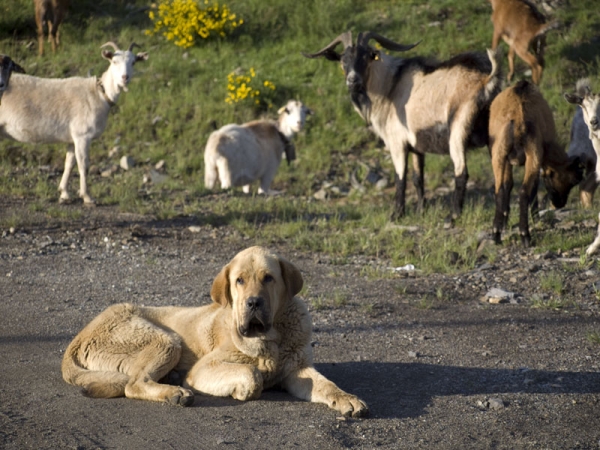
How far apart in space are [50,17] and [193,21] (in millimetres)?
3527

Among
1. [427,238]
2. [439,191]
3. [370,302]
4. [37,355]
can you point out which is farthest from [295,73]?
[37,355]

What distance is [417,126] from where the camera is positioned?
1221 centimetres

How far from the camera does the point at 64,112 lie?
13.3 metres

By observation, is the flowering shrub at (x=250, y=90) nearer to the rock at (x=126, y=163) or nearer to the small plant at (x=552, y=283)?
the rock at (x=126, y=163)

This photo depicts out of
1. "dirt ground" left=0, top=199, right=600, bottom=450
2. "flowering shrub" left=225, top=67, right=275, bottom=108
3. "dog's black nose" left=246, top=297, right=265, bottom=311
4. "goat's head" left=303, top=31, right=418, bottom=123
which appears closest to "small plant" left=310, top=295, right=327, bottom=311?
"dirt ground" left=0, top=199, right=600, bottom=450

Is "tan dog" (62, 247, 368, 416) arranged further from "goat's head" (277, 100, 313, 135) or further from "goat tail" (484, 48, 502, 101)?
"goat's head" (277, 100, 313, 135)

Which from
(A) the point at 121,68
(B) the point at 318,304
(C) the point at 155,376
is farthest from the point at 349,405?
(A) the point at 121,68

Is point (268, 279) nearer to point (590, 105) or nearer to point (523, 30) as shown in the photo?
point (590, 105)

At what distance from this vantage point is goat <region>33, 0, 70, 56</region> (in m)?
19.8

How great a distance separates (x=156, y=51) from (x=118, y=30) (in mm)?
1872

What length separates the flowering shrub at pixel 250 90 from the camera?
57.2 ft

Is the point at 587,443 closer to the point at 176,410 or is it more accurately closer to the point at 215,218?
the point at 176,410

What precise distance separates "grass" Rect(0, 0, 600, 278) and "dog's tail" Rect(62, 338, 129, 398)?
4.09m

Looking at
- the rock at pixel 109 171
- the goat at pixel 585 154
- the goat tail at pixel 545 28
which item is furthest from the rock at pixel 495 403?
the rock at pixel 109 171
